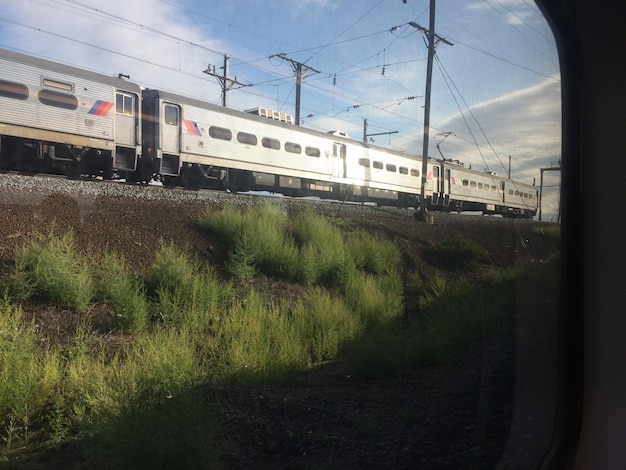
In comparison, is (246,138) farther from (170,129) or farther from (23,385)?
(23,385)

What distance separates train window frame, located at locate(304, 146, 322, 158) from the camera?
60.2 ft

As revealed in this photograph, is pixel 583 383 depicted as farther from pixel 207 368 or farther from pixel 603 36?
pixel 207 368

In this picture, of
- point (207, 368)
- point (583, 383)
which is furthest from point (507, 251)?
point (207, 368)

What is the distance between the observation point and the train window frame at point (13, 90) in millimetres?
10992

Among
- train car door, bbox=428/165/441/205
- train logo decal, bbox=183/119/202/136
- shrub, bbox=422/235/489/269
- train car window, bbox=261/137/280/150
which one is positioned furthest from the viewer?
train car window, bbox=261/137/280/150

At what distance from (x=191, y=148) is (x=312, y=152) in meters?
4.21

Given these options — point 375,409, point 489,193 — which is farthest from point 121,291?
point 489,193

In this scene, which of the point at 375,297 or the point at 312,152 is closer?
the point at 375,297

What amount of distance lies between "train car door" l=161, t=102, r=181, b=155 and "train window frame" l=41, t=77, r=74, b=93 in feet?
10.1

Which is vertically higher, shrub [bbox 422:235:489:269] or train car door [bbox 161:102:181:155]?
train car door [bbox 161:102:181:155]

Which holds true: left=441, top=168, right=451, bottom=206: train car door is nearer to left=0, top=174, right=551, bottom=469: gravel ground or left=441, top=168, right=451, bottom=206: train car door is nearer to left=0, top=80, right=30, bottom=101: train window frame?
left=0, top=174, right=551, bottom=469: gravel ground

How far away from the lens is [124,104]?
1401 cm

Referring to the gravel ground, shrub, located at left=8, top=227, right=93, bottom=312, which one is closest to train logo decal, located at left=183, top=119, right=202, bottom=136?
the gravel ground

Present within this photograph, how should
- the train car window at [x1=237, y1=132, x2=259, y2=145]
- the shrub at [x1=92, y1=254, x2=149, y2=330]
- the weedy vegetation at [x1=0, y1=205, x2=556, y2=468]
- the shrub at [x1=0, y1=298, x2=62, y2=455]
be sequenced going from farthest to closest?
the train car window at [x1=237, y1=132, x2=259, y2=145]
the shrub at [x1=92, y1=254, x2=149, y2=330]
the shrub at [x1=0, y1=298, x2=62, y2=455]
the weedy vegetation at [x1=0, y1=205, x2=556, y2=468]
